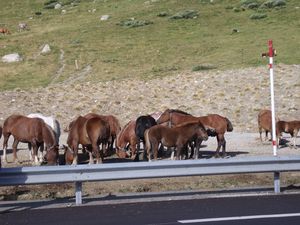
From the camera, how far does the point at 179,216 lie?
10914mm

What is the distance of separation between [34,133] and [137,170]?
7.28 metres

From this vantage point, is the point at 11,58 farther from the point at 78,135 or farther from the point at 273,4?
the point at 78,135

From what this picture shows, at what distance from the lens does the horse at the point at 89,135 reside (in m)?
18.2

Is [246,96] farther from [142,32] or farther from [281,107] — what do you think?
[142,32]

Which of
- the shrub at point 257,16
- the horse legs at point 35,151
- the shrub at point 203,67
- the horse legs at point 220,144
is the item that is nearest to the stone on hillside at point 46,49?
the shrub at point 203,67

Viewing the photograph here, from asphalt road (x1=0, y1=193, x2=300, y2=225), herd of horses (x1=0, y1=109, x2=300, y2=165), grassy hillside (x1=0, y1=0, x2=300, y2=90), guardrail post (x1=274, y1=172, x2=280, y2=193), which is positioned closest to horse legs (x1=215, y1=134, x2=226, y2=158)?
herd of horses (x1=0, y1=109, x2=300, y2=165)

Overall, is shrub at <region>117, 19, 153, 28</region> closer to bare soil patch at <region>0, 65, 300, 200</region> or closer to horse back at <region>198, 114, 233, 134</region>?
bare soil patch at <region>0, 65, 300, 200</region>

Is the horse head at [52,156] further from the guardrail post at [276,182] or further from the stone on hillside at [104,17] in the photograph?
the stone on hillside at [104,17]

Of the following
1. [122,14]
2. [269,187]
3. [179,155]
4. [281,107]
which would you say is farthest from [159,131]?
[122,14]

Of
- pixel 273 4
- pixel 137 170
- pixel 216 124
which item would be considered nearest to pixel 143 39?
→ pixel 273 4

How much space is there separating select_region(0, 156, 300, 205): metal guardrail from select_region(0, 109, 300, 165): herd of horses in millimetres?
4817

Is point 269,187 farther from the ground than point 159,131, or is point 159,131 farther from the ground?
point 159,131

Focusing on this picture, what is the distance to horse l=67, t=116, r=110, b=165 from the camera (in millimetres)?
18156

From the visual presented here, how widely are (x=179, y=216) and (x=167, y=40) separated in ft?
172
